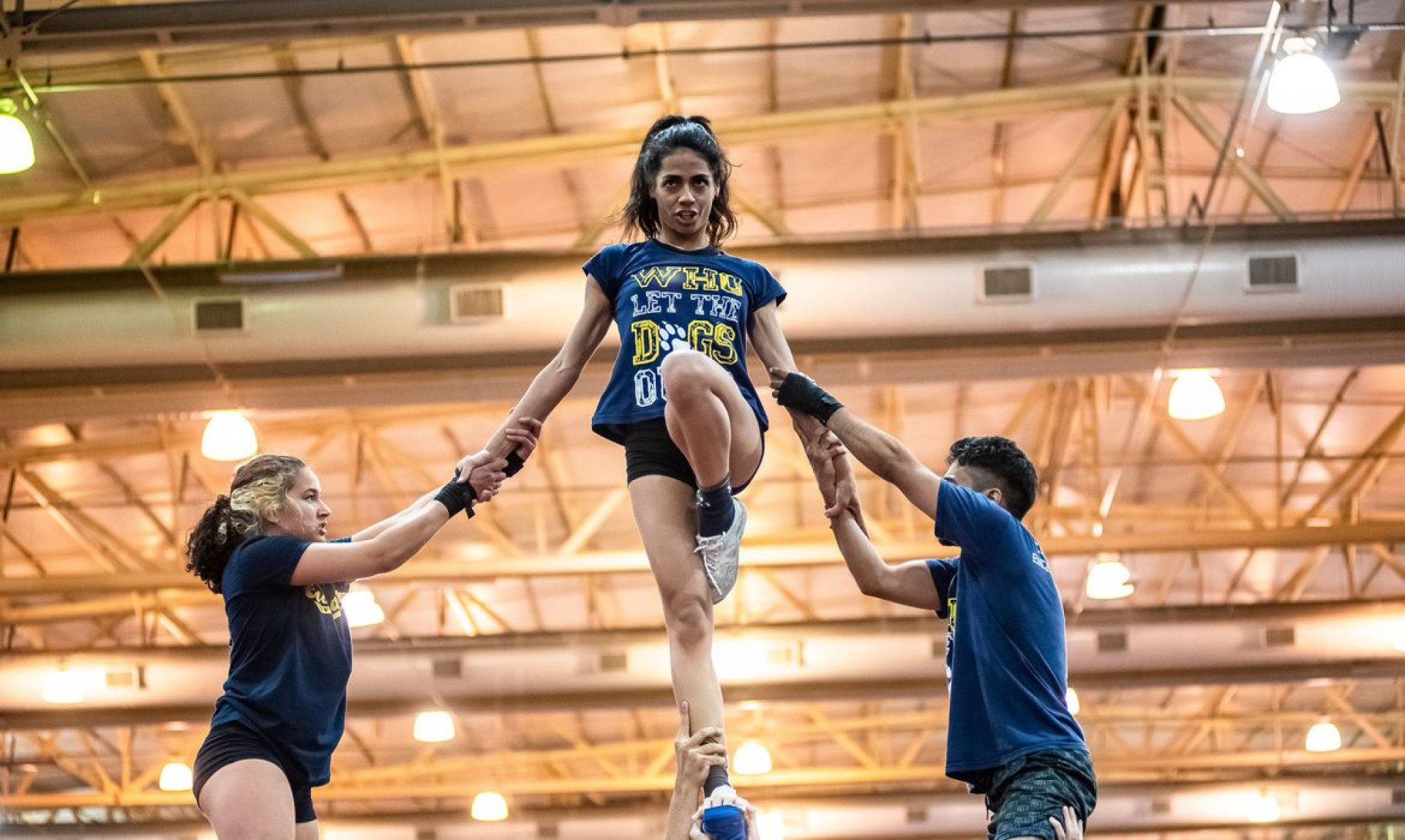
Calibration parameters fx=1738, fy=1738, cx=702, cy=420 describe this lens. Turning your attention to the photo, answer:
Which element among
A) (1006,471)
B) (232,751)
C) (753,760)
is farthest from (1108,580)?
(232,751)

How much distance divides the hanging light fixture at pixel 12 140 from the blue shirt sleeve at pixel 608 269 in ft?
20.9

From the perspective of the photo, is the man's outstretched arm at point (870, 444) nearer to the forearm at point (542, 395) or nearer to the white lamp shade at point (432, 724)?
the forearm at point (542, 395)

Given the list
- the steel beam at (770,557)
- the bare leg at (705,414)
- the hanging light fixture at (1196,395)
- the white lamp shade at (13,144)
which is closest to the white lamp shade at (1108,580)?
the steel beam at (770,557)

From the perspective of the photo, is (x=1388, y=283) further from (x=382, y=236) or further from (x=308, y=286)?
(x=382, y=236)

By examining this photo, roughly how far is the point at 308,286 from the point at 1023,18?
22.2 ft

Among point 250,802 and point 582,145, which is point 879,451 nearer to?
point 250,802

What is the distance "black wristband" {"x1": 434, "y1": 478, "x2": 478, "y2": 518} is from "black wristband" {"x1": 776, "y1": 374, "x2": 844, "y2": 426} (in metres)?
1.12

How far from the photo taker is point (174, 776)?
23.7 meters

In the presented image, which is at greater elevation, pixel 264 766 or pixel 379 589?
pixel 379 589

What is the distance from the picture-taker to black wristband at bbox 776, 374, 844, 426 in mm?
5852

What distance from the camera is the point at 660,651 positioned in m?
19.1

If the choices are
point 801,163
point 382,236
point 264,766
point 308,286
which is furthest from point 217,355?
point 264,766

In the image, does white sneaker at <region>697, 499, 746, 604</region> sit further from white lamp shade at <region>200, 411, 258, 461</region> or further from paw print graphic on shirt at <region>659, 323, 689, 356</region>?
white lamp shade at <region>200, 411, 258, 461</region>

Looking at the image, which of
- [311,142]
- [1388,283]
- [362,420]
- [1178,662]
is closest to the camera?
[1388,283]
